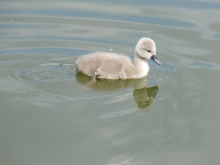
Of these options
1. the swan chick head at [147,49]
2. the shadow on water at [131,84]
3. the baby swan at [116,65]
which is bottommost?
the shadow on water at [131,84]

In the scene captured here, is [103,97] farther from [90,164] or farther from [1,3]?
[1,3]

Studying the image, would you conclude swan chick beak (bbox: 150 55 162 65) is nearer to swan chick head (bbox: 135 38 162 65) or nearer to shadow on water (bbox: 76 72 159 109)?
swan chick head (bbox: 135 38 162 65)

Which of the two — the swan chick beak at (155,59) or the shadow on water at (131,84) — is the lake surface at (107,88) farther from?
the swan chick beak at (155,59)

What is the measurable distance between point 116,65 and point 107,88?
0.39 m

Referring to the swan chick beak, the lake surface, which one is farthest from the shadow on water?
the swan chick beak

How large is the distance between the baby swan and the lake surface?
112mm

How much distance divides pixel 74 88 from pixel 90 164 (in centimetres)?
164

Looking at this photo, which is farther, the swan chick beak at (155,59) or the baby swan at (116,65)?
the swan chick beak at (155,59)

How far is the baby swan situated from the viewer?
6.77 metres

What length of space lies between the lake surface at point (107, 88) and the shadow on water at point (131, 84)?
0.04 feet

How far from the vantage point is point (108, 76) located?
6.80 m

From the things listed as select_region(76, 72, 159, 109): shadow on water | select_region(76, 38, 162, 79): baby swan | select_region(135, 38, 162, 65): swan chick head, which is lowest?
select_region(76, 72, 159, 109): shadow on water

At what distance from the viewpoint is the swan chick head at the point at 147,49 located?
692cm

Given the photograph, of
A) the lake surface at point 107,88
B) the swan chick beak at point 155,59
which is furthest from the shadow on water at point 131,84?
the swan chick beak at point 155,59
